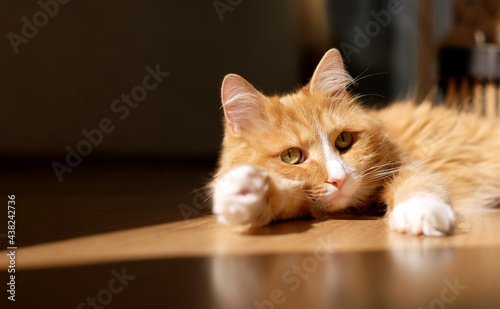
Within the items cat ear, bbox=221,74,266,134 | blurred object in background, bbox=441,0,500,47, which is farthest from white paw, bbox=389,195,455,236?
blurred object in background, bbox=441,0,500,47

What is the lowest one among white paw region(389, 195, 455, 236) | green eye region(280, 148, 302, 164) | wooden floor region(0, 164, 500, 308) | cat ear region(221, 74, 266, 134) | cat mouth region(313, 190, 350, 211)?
wooden floor region(0, 164, 500, 308)

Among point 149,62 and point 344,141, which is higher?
point 149,62

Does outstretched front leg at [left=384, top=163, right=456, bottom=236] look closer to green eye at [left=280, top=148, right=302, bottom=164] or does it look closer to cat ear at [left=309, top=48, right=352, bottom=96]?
green eye at [left=280, top=148, right=302, bottom=164]

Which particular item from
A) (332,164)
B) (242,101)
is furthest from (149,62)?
(332,164)

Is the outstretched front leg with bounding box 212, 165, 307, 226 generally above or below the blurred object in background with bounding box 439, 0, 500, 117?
below

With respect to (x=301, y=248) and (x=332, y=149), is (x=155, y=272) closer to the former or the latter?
(x=301, y=248)

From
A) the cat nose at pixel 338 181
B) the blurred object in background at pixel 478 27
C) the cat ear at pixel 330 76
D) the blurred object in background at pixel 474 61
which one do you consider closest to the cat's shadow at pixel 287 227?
the cat nose at pixel 338 181

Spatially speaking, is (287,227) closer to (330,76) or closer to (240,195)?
(240,195)

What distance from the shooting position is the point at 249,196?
1.19m

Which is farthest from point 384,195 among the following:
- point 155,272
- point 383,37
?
point 383,37

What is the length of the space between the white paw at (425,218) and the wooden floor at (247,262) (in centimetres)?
3

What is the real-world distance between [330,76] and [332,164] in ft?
1.34

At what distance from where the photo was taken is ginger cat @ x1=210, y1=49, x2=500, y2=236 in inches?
47.6

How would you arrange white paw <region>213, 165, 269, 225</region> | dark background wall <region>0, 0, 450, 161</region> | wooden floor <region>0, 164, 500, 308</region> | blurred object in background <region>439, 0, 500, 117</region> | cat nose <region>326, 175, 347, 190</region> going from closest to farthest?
wooden floor <region>0, 164, 500, 308</region>, white paw <region>213, 165, 269, 225</region>, cat nose <region>326, 175, 347, 190</region>, dark background wall <region>0, 0, 450, 161</region>, blurred object in background <region>439, 0, 500, 117</region>
